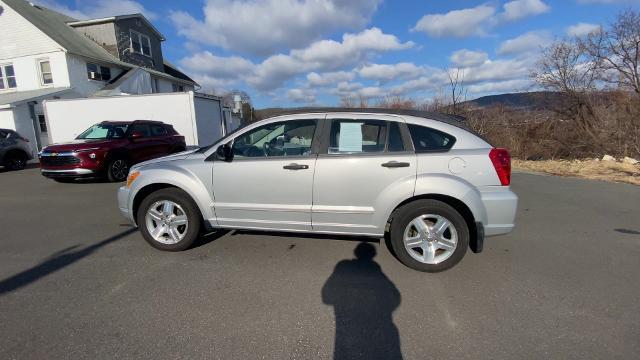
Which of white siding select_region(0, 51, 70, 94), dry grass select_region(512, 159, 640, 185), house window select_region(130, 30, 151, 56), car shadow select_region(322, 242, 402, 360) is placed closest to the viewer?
car shadow select_region(322, 242, 402, 360)

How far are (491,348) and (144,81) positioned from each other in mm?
26740

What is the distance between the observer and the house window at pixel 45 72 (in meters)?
19.0

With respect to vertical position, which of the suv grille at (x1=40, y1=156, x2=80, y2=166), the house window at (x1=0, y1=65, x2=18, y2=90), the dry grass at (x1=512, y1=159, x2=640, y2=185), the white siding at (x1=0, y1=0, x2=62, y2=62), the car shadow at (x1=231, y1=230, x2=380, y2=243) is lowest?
the dry grass at (x1=512, y1=159, x2=640, y2=185)

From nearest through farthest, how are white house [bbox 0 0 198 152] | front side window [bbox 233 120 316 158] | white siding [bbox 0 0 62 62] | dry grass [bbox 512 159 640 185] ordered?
front side window [bbox 233 120 316 158], dry grass [bbox 512 159 640 185], white house [bbox 0 0 198 152], white siding [bbox 0 0 62 62]

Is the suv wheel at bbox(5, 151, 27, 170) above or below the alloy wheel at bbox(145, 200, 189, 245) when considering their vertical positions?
above

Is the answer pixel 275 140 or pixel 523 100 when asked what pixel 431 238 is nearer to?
pixel 275 140

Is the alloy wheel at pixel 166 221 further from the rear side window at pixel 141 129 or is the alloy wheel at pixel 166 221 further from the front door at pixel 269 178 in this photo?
the rear side window at pixel 141 129

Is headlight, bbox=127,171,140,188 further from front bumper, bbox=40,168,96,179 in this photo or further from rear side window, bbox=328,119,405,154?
front bumper, bbox=40,168,96,179

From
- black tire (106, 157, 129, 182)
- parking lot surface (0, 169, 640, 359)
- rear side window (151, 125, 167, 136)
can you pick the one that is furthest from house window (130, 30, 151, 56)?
parking lot surface (0, 169, 640, 359)

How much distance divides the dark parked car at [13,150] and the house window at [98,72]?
882 cm

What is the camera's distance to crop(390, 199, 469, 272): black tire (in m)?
3.46

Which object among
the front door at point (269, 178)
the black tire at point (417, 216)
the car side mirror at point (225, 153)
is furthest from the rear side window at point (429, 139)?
the car side mirror at point (225, 153)

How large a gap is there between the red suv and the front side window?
6906 millimetres

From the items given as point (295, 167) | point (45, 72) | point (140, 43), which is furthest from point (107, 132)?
point (140, 43)
